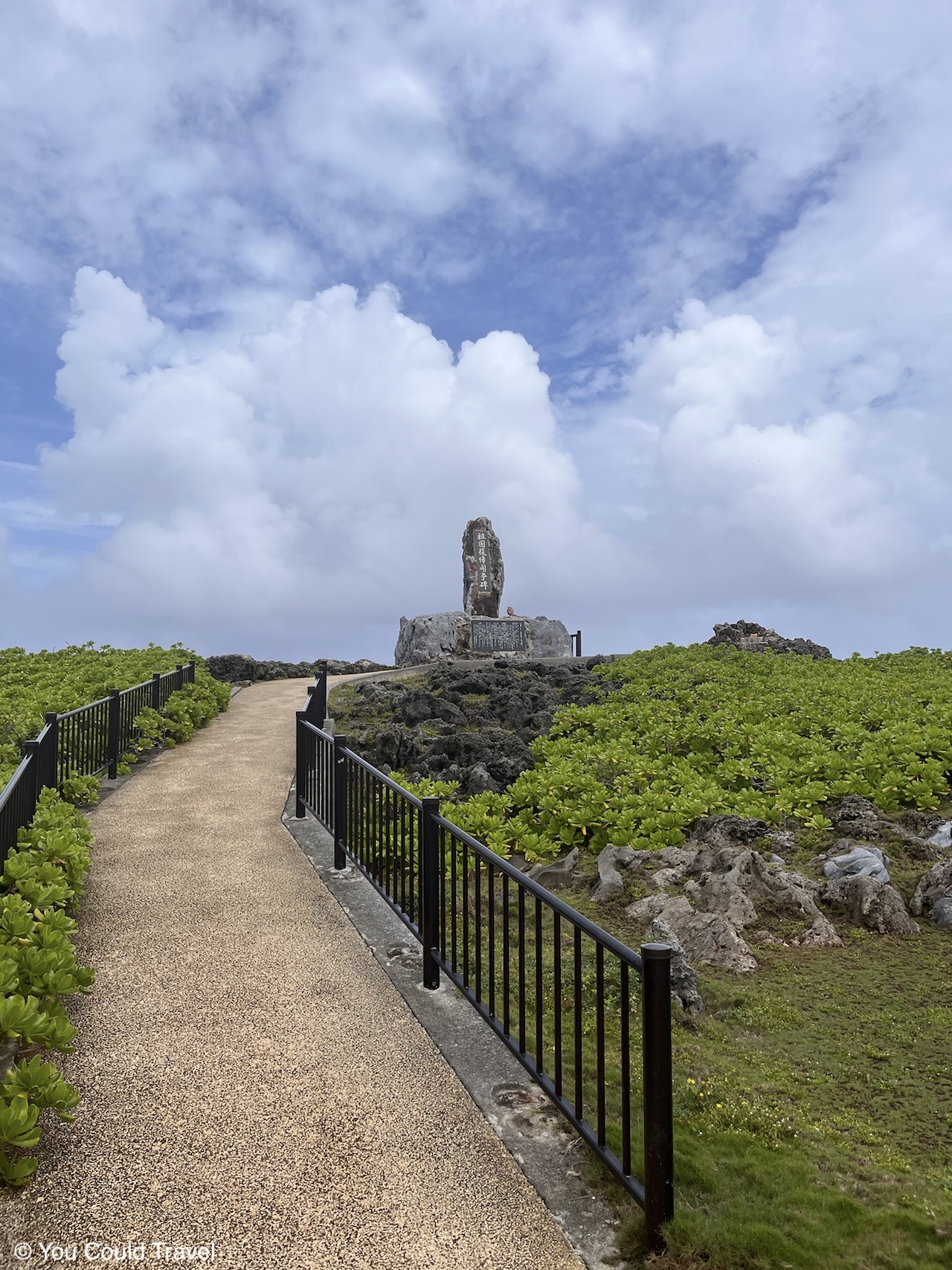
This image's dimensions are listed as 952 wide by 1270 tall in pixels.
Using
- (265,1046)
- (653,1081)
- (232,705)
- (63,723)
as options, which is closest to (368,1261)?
(653,1081)

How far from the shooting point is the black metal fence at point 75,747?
650 centimetres

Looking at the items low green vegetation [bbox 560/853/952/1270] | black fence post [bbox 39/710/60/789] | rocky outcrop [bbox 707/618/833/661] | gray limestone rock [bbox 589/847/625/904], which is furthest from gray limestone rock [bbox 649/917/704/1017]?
rocky outcrop [bbox 707/618/833/661]

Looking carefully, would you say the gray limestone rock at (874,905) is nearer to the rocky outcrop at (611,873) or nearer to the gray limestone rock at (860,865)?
the gray limestone rock at (860,865)

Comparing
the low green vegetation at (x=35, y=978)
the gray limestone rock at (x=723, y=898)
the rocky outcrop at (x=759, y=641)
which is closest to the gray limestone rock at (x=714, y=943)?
the gray limestone rock at (x=723, y=898)

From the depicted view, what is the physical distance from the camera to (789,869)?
293 inches

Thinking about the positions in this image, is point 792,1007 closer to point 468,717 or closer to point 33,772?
point 33,772

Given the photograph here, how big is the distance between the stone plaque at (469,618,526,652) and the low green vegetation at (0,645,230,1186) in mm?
13233

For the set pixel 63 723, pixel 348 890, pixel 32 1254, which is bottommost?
pixel 32 1254

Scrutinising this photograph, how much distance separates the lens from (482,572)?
27812mm

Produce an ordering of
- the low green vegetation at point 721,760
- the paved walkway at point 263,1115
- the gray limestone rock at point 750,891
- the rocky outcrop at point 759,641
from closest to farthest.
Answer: the paved walkway at point 263,1115, the gray limestone rock at point 750,891, the low green vegetation at point 721,760, the rocky outcrop at point 759,641

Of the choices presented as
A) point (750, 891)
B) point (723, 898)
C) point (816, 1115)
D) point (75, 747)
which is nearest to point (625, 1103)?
point (816, 1115)

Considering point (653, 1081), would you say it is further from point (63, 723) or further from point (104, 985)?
point (63, 723)

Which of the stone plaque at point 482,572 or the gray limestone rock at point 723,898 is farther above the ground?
the stone plaque at point 482,572

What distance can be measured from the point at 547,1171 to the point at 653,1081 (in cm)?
89
